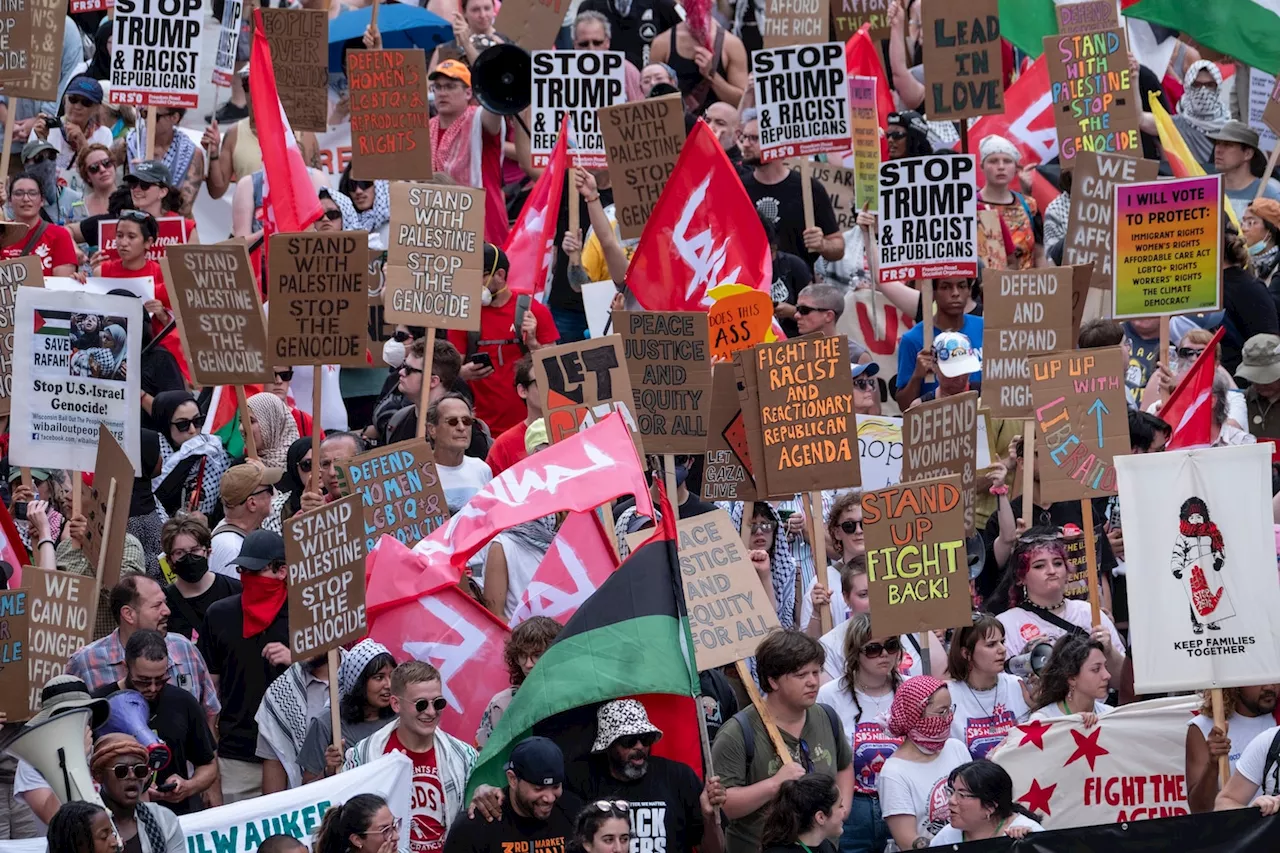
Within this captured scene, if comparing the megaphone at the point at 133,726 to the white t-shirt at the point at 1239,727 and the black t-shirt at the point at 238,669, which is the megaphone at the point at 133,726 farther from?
the white t-shirt at the point at 1239,727

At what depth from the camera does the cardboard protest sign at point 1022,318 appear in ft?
42.1

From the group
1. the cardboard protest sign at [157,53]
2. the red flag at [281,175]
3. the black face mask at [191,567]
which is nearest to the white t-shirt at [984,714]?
the black face mask at [191,567]

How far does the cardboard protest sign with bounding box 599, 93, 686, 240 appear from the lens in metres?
14.6

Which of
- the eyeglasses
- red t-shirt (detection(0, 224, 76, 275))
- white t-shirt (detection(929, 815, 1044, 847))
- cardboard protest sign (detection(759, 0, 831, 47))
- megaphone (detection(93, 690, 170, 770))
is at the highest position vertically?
cardboard protest sign (detection(759, 0, 831, 47))

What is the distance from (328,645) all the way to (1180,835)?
336 cm

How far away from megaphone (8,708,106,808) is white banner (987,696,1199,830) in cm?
358

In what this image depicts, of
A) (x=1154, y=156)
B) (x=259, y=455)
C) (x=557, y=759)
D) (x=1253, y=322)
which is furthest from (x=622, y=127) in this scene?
(x=557, y=759)

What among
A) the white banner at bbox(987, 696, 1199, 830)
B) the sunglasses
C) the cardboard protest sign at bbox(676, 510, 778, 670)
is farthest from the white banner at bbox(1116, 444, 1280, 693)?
the cardboard protest sign at bbox(676, 510, 778, 670)

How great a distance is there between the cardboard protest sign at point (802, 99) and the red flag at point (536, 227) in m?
1.24

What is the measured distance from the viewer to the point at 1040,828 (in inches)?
359

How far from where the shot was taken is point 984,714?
33.9ft

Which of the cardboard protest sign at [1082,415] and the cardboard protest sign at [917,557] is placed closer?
the cardboard protest sign at [917,557]

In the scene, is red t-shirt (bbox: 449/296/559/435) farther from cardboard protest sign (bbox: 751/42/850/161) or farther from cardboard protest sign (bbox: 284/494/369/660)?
cardboard protest sign (bbox: 284/494/369/660)

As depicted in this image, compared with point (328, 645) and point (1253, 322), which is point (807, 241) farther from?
point (328, 645)
